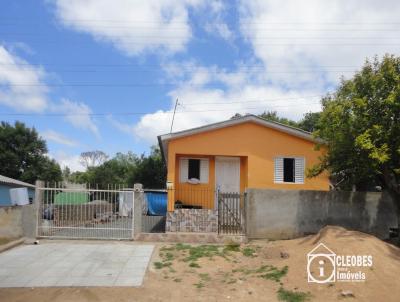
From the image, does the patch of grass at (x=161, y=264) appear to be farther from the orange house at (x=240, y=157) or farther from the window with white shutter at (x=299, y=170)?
the window with white shutter at (x=299, y=170)

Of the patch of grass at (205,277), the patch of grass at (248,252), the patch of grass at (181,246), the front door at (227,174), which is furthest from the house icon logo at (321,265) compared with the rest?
the front door at (227,174)

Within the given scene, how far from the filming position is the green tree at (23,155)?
41.9m

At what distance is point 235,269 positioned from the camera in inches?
405

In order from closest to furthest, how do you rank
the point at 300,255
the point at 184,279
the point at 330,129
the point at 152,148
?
the point at 184,279, the point at 300,255, the point at 330,129, the point at 152,148

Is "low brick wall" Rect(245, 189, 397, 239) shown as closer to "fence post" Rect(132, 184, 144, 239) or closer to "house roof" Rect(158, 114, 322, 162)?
"house roof" Rect(158, 114, 322, 162)

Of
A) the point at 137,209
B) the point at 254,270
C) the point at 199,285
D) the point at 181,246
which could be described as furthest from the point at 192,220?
the point at 199,285

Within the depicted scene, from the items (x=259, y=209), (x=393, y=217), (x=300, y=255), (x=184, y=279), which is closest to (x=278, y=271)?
(x=300, y=255)

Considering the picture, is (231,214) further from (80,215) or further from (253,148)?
(80,215)

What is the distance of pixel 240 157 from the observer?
690 inches

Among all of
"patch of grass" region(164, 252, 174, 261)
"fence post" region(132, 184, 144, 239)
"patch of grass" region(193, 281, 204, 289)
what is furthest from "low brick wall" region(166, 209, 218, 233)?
"patch of grass" region(193, 281, 204, 289)

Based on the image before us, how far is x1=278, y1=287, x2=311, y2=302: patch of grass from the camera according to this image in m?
7.97

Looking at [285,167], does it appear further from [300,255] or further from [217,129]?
[300,255]

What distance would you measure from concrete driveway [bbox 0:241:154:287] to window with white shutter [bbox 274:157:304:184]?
6798 millimetres

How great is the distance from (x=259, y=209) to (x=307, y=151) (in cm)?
479
